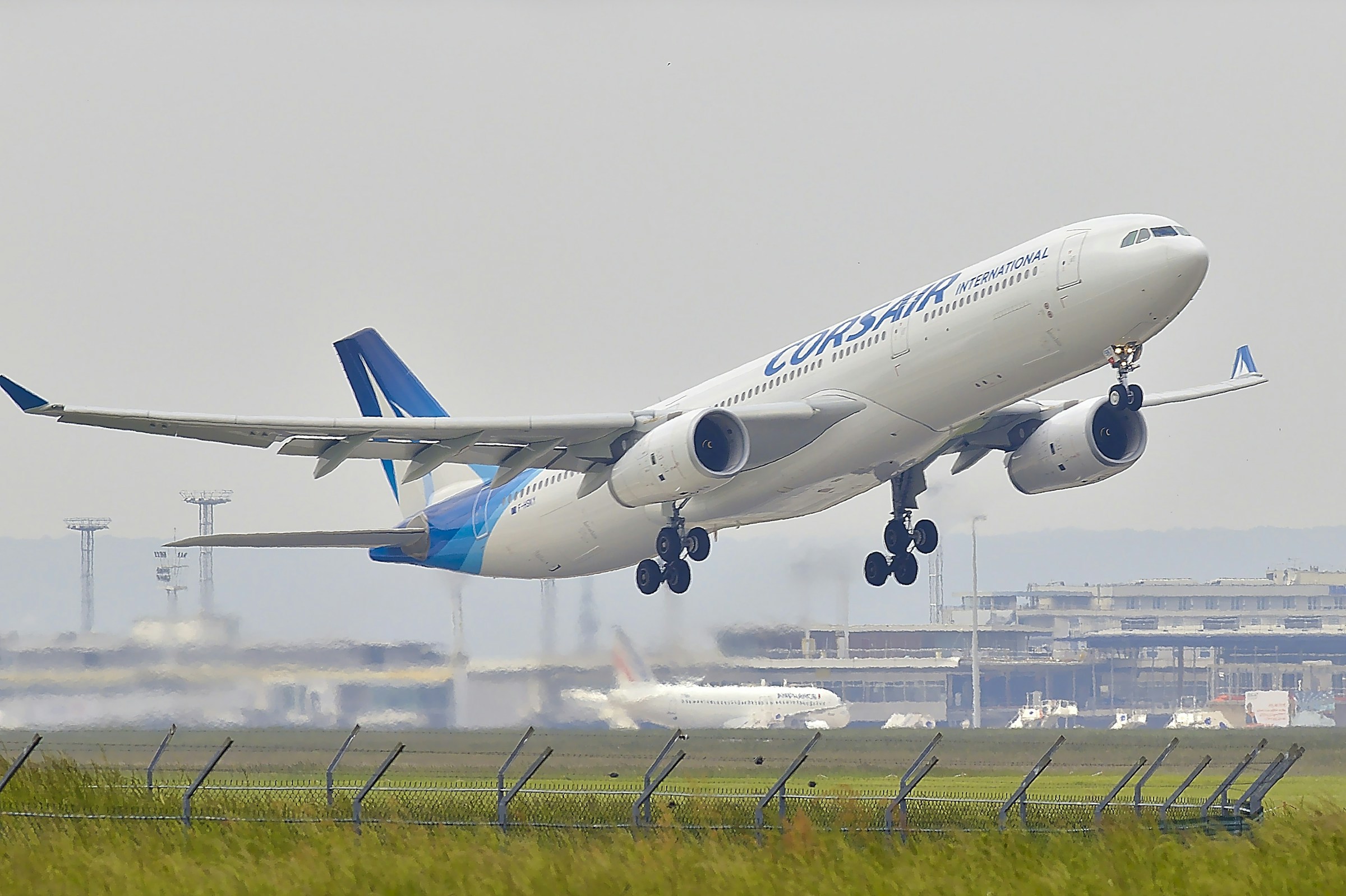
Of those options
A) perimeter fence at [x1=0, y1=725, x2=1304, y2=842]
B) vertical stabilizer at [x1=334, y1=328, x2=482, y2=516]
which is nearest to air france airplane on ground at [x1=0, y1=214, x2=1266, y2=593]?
vertical stabilizer at [x1=334, y1=328, x2=482, y2=516]

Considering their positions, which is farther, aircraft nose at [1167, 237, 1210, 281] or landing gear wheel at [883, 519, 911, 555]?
landing gear wheel at [883, 519, 911, 555]

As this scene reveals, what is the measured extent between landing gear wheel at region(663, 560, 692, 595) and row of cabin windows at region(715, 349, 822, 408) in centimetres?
340

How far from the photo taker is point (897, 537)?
120ft

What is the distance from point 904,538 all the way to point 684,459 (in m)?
7.87

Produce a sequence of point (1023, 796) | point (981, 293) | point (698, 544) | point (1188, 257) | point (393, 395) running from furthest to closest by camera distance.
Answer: point (393, 395), point (698, 544), point (981, 293), point (1188, 257), point (1023, 796)

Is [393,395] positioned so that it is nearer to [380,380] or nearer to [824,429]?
[380,380]

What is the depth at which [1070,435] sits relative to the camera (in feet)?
110

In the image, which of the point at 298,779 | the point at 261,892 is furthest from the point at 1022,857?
the point at 298,779

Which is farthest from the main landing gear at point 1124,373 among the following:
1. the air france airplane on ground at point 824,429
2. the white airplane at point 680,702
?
the white airplane at point 680,702

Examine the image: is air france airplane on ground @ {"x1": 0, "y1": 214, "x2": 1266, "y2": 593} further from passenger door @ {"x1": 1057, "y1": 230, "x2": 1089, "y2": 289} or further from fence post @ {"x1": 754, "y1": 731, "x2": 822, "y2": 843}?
fence post @ {"x1": 754, "y1": 731, "x2": 822, "y2": 843}

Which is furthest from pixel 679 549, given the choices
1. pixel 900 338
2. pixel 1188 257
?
pixel 1188 257

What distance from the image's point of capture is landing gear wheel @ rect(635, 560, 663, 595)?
1419 inches

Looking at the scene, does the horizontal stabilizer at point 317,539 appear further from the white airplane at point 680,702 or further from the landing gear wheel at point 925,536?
the landing gear wheel at point 925,536

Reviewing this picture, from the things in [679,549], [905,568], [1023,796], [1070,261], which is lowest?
[1023,796]
